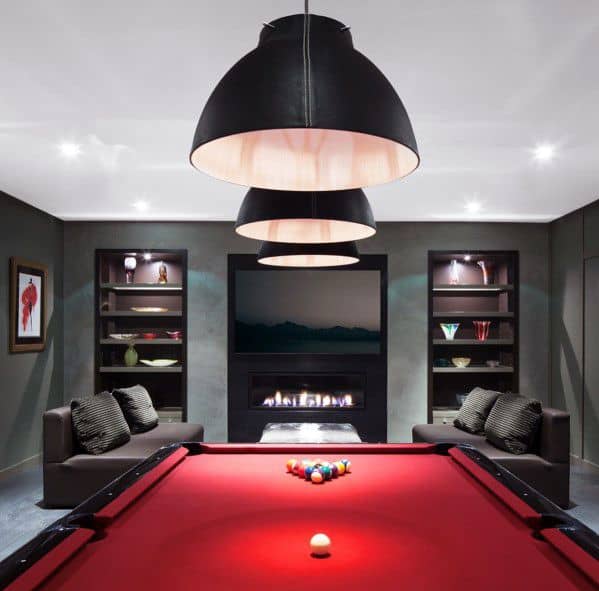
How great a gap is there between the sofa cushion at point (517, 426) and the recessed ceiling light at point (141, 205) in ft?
11.9

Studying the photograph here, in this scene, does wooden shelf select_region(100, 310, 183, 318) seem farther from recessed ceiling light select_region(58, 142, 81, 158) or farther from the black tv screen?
recessed ceiling light select_region(58, 142, 81, 158)

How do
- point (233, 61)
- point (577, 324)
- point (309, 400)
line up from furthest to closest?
point (309, 400) < point (577, 324) < point (233, 61)

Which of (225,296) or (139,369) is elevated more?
(225,296)

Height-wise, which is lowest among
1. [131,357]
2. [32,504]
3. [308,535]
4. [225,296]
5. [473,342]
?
[32,504]

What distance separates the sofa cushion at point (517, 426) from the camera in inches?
183

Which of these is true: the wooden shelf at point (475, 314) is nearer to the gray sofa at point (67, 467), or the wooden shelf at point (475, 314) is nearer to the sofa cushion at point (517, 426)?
the sofa cushion at point (517, 426)

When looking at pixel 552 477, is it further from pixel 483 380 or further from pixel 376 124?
pixel 376 124

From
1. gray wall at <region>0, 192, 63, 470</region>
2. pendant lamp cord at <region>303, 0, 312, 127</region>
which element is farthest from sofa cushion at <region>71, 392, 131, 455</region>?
pendant lamp cord at <region>303, 0, 312, 127</region>

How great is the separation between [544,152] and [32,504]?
436 centimetres

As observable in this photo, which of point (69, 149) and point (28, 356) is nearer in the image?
point (69, 149)

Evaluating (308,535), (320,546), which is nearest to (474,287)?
(308,535)

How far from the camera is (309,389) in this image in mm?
6961

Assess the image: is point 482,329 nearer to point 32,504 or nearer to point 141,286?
point 141,286

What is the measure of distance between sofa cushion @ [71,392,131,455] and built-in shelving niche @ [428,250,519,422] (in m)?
3.47
